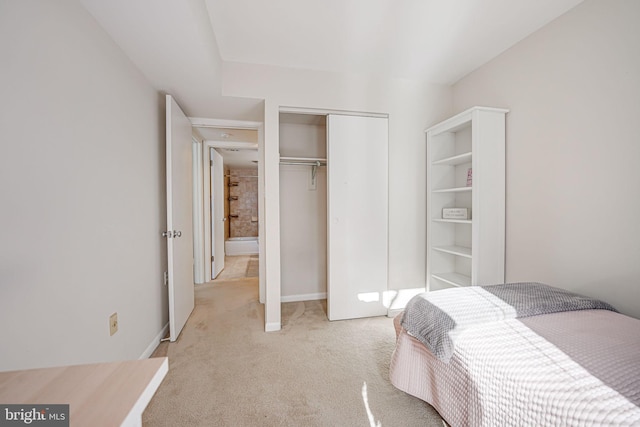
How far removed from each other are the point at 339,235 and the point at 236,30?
6.34ft

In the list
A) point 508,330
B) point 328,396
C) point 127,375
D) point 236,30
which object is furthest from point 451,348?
point 236,30

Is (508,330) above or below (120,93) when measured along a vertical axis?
below

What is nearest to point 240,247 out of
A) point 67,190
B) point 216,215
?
point 216,215

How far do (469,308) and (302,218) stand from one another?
2270 millimetres

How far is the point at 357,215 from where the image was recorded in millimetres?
2684

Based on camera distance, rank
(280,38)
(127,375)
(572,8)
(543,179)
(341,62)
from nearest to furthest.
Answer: (127,375) < (572,8) < (543,179) < (280,38) < (341,62)

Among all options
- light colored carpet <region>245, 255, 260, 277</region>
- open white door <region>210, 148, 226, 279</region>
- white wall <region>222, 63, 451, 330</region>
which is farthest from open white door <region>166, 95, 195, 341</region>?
light colored carpet <region>245, 255, 260, 277</region>

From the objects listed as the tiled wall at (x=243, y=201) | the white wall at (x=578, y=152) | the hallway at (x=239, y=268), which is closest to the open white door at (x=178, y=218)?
the hallway at (x=239, y=268)

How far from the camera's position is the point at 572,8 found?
171 centimetres

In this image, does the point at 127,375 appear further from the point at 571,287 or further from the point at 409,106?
the point at 409,106

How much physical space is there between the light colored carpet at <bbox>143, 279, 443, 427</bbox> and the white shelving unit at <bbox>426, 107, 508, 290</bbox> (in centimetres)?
90

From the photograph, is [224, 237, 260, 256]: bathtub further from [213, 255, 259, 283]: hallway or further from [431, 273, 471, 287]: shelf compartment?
[431, 273, 471, 287]: shelf compartment

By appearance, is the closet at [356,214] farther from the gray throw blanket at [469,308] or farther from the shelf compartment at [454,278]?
the gray throw blanket at [469,308]

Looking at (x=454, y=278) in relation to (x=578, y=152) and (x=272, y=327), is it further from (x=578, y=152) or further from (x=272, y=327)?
(x=272, y=327)
